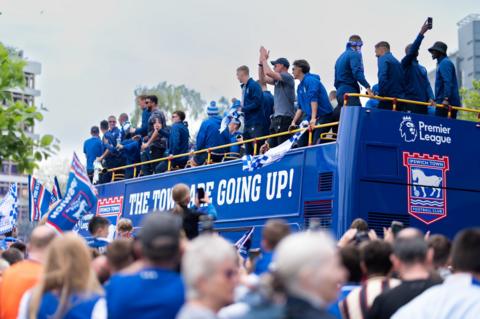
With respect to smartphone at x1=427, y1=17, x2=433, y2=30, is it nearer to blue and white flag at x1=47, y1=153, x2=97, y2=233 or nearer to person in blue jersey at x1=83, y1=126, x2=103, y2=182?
blue and white flag at x1=47, y1=153, x2=97, y2=233

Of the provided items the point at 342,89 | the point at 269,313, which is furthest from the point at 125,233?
the point at 269,313

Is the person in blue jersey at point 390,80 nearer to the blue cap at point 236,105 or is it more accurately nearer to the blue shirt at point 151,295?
the blue cap at point 236,105

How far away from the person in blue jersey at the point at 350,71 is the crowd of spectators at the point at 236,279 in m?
7.20

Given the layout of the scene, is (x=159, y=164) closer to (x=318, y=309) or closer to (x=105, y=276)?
(x=105, y=276)

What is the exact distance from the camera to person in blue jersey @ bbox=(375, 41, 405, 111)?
14.7 meters

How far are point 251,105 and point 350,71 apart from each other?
7.27 feet

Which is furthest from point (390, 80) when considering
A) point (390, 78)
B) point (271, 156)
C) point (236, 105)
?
point (236, 105)

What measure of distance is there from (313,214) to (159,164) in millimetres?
5683

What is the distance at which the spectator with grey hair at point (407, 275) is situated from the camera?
20.2 ft


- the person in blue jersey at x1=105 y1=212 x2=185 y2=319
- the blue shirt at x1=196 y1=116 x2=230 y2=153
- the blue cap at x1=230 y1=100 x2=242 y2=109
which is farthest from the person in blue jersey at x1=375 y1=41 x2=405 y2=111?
the person in blue jersey at x1=105 y1=212 x2=185 y2=319

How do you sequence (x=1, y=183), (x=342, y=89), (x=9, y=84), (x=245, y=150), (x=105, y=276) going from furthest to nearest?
(x=1, y=183), (x=245, y=150), (x=342, y=89), (x=9, y=84), (x=105, y=276)

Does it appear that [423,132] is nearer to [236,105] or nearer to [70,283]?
[236,105]

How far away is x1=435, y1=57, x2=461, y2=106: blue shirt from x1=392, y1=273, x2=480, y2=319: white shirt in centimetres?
981

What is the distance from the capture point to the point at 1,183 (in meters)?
103
